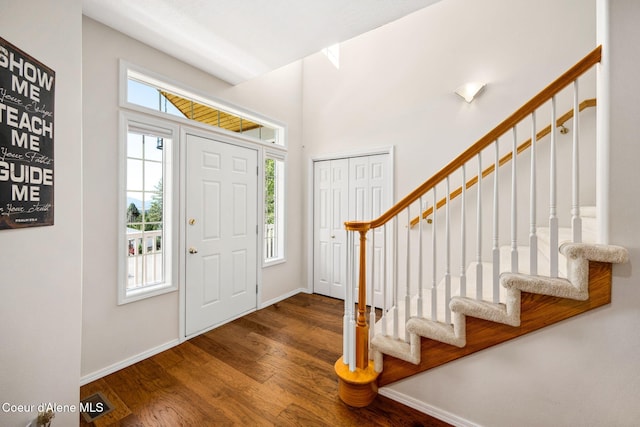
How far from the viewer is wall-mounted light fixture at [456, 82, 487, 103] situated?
248cm

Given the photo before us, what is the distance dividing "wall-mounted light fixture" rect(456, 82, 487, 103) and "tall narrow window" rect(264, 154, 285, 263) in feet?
7.25

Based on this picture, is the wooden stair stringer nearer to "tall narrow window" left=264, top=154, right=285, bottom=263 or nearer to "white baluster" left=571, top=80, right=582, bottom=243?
"white baluster" left=571, top=80, right=582, bottom=243

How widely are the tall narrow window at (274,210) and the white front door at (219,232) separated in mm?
367

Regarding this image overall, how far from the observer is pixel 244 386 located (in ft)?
5.93

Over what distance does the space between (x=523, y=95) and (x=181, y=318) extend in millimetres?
3772

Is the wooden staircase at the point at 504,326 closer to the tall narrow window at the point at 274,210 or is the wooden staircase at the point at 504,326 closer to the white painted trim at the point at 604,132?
the white painted trim at the point at 604,132

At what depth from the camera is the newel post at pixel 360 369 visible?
5.24ft

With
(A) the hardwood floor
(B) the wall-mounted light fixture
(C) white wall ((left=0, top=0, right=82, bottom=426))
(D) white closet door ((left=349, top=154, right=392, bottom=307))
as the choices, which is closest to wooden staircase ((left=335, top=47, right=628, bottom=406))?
(A) the hardwood floor

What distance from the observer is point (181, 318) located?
2389 mm

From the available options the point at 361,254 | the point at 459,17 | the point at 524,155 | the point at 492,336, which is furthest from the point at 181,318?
the point at 459,17

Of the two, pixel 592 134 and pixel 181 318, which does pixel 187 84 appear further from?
pixel 592 134

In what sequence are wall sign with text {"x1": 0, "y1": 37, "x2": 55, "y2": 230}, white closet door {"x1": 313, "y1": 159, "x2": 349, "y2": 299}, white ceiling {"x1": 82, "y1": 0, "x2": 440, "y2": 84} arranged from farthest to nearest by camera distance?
white closet door {"x1": 313, "y1": 159, "x2": 349, "y2": 299} → white ceiling {"x1": 82, "y1": 0, "x2": 440, "y2": 84} → wall sign with text {"x1": 0, "y1": 37, "x2": 55, "y2": 230}

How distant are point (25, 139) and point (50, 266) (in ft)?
1.88

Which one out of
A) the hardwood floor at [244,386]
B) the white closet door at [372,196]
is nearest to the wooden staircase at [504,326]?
the hardwood floor at [244,386]
